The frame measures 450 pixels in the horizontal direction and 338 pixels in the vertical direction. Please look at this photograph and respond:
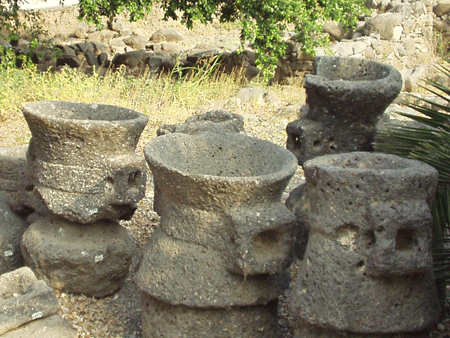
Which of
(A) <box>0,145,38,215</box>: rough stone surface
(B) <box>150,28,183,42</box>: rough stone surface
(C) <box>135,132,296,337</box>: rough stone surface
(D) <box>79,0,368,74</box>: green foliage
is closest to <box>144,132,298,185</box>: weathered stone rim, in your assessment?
(C) <box>135,132,296,337</box>: rough stone surface

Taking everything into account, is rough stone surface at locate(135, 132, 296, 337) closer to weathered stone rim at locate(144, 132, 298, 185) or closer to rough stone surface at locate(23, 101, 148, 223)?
weathered stone rim at locate(144, 132, 298, 185)

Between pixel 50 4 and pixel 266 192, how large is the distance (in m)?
17.0

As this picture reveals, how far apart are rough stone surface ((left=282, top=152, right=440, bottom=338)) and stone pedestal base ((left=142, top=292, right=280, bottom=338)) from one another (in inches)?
17.1

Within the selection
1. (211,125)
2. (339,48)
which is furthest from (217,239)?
(339,48)

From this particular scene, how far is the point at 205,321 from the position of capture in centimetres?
292

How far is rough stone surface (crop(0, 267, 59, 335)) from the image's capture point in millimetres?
3105

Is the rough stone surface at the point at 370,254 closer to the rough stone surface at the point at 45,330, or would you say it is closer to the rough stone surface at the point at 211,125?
the rough stone surface at the point at 45,330

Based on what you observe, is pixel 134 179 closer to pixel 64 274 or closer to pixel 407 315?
pixel 64 274

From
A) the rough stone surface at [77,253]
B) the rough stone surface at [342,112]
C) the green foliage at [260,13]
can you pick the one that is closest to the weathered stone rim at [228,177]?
the rough stone surface at [342,112]

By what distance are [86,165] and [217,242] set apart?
3.67 ft

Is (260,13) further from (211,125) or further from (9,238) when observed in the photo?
(9,238)

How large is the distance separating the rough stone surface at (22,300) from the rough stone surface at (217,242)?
1.95 feet

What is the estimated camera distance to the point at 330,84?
11.0 feet

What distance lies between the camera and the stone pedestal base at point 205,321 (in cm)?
291
